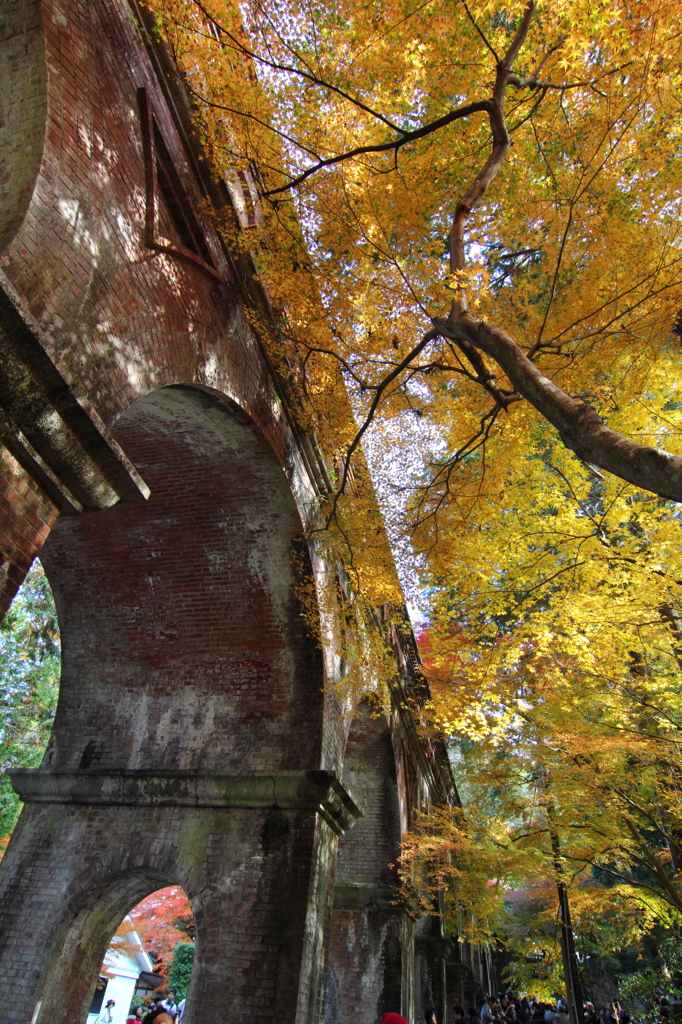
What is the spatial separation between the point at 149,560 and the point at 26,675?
8.37 m

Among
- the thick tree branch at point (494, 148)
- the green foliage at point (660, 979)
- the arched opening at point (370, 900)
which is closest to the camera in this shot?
the thick tree branch at point (494, 148)

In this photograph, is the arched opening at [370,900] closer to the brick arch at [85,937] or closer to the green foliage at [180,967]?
the brick arch at [85,937]

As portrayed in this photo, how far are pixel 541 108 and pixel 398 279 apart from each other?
2.17m

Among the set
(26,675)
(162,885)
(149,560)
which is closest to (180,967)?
(26,675)

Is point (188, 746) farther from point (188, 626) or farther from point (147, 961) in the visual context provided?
point (147, 961)

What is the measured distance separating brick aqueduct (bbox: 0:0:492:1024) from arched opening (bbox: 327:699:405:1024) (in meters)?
0.06

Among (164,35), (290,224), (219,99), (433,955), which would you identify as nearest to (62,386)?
(164,35)

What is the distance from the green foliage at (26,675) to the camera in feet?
41.0

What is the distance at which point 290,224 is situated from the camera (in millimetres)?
6109

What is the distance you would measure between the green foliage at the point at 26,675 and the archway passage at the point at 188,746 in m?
6.13

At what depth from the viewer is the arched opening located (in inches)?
328

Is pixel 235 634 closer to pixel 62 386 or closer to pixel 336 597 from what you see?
pixel 336 597

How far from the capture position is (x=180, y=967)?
1902cm

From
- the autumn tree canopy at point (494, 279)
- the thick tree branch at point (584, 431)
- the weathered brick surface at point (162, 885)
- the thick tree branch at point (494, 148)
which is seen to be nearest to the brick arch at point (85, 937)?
the weathered brick surface at point (162, 885)
